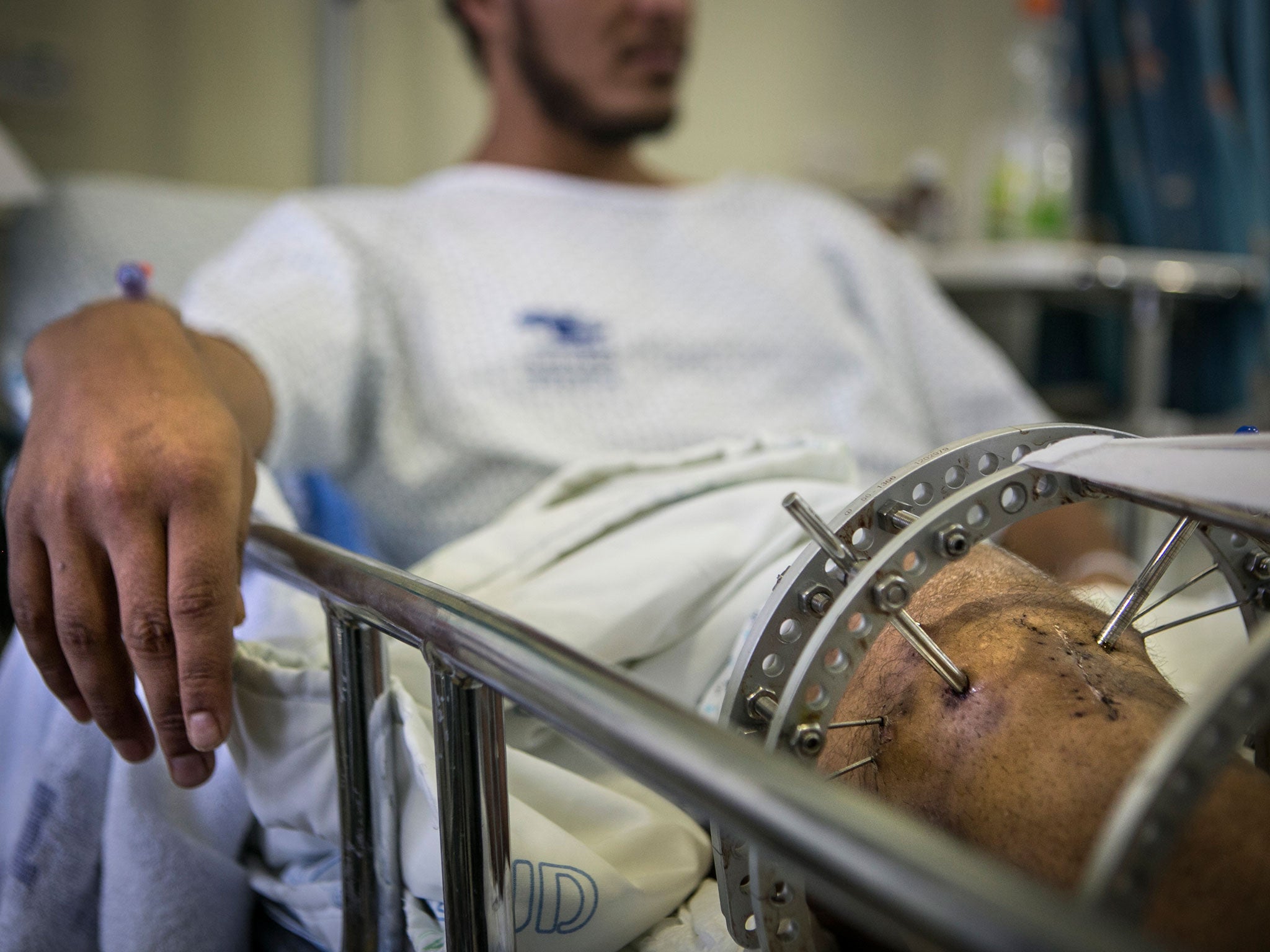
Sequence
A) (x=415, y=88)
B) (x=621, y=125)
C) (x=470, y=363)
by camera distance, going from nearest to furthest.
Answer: (x=470, y=363) → (x=621, y=125) → (x=415, y=88)

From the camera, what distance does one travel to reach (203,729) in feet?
1.49

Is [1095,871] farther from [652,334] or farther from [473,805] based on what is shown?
[652,334]

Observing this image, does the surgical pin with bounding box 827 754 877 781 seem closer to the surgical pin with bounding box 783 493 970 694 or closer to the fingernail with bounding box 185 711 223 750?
the surgical pin with bounding box 783 493 970 694

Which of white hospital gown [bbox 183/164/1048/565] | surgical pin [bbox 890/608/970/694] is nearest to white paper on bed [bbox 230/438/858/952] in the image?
surgical pin [bbox 890/608/970/694]

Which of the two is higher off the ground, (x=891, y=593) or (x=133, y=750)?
(x=891, y=593)

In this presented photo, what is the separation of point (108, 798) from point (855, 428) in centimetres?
76

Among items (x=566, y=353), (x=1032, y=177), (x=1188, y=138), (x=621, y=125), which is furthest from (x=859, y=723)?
(x=1188, y=138)

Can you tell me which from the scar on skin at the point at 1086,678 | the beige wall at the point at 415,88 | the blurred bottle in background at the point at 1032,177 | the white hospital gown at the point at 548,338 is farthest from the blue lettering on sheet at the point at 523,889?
the blurred bottle in background at the point at 1032,177

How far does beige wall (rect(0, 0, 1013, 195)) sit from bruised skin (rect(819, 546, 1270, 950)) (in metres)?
1.49

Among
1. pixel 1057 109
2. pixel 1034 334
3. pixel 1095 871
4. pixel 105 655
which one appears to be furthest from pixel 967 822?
pixel 1057 109

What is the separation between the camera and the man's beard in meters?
1.25

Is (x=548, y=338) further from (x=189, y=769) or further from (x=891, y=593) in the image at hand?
(x=891, y=593)

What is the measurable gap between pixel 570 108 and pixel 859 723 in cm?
100

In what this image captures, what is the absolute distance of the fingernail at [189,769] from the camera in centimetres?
48
